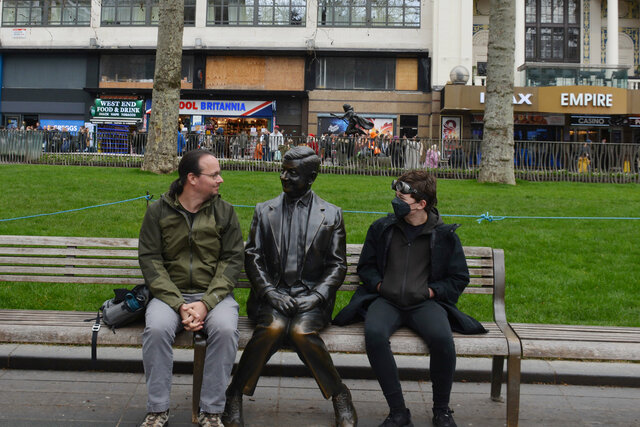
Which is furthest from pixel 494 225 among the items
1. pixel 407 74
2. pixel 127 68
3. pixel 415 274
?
pixel 127 68

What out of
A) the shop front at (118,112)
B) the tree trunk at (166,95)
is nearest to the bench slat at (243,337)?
the tree trunk at (166,95)

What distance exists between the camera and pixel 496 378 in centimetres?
464

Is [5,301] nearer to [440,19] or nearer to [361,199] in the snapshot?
[361,199]

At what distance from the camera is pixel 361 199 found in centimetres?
1221

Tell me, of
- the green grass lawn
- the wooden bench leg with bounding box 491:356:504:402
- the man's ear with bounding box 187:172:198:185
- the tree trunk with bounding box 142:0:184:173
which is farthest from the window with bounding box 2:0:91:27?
the wooden bench leg with bounding box 491:356:504:402

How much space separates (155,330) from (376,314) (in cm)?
141

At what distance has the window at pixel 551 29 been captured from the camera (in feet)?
118

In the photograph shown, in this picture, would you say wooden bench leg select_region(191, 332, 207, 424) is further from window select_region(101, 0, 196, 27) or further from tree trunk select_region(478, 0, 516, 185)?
window select_region(101, 0, 196, 27)

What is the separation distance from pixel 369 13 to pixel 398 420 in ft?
112

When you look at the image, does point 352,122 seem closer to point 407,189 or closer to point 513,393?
point 407,189

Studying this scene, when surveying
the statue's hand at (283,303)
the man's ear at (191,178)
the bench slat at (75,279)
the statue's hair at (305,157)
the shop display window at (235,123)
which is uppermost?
Answer: the shop display window at (235,123)

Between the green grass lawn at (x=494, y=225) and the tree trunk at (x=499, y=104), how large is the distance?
852 mm

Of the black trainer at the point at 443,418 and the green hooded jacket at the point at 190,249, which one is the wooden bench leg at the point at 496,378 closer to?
the black trainer at the point at 443,418

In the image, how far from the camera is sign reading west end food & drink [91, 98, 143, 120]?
37250 millimetres
